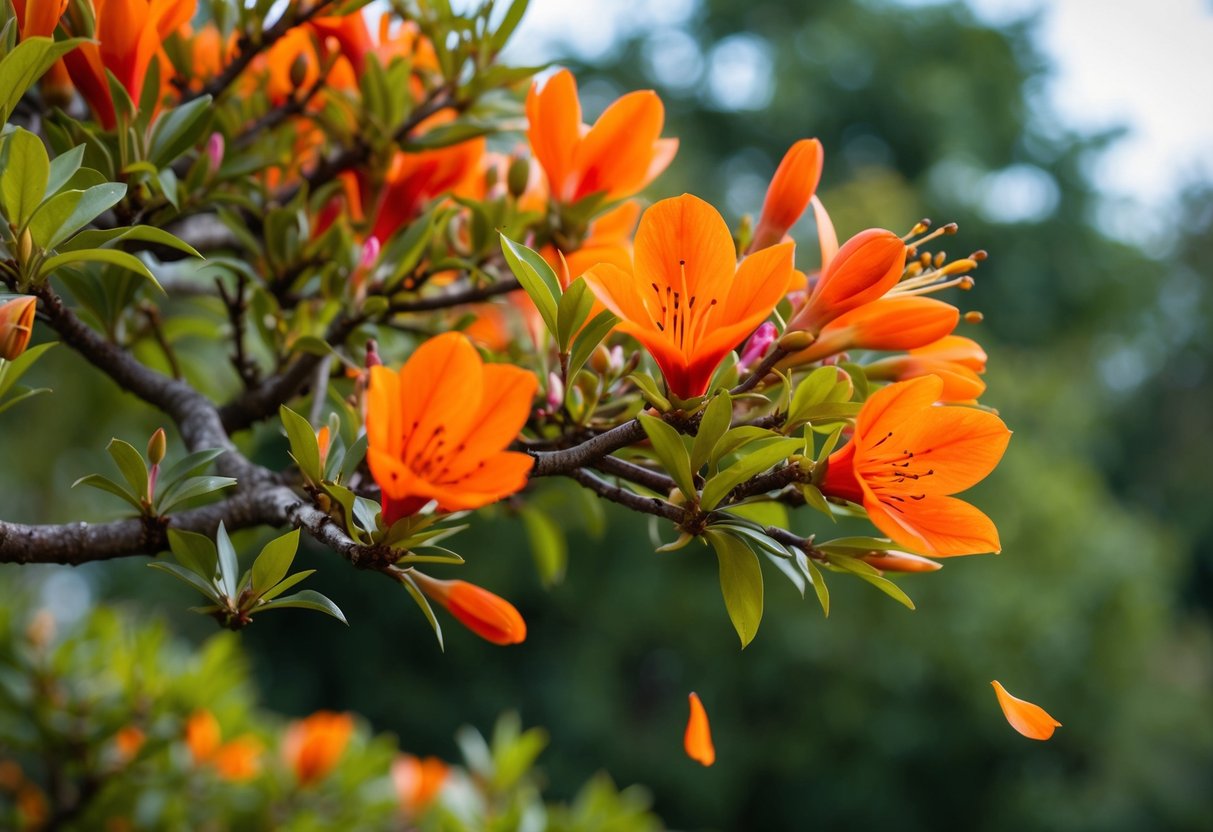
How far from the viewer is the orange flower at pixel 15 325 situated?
0.60 metres

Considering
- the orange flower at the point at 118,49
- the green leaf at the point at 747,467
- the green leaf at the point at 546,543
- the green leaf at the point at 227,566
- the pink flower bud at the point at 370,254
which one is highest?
the orange flower at the point at 118,49

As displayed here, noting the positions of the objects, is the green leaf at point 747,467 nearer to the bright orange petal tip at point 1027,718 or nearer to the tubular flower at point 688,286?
the tubular flower at point 688,286

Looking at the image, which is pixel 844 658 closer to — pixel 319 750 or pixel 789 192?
pixel 319 750

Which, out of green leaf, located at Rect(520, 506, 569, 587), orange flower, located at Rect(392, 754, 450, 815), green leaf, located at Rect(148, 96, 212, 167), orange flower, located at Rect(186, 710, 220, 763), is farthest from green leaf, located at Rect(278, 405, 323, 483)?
orange flower, located at Rect(392, 754, 450, 815)

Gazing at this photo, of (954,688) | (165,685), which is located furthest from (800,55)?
(165,685)

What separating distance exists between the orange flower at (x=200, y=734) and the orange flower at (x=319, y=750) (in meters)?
0.16

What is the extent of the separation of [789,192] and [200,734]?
1.47 meters

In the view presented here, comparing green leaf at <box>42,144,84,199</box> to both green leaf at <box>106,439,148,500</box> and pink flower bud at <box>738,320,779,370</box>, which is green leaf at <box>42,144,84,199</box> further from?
pink flower bud at <box>738,320,779,370</box>

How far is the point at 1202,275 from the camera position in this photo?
1440 cm

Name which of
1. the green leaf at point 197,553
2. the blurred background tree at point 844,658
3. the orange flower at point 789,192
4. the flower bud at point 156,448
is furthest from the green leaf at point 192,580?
the blurred background tree at point 844,658

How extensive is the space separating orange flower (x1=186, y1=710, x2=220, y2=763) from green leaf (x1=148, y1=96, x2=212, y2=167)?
1.23m

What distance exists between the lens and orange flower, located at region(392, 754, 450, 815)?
6.43 feet

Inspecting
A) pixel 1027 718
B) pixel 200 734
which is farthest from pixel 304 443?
pixel 200 734

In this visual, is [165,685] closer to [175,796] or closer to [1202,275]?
[175,796]
